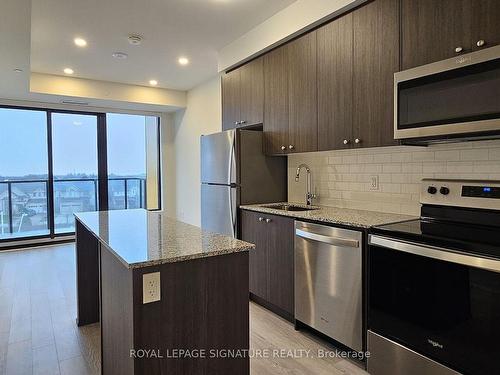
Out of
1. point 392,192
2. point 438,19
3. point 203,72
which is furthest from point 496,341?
point 203,72

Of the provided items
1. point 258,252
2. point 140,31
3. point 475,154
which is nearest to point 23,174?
point 140,31

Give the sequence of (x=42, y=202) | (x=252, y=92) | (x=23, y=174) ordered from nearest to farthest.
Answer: (x=252, y=92)
(x=23, y=174)
(x=42, y=202)

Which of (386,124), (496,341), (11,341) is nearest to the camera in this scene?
(496,341)

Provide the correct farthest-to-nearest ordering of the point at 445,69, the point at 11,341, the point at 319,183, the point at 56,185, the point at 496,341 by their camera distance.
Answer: the point at 56,185 < the point at 319,183 < the point at 11,341 < the point at 445,69 < the point at 496,341

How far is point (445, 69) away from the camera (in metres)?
1.90

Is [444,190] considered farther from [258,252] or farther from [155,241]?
[155,241]

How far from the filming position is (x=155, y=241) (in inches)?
66.7

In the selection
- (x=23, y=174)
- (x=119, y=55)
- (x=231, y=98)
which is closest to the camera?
(x=231, y=98)

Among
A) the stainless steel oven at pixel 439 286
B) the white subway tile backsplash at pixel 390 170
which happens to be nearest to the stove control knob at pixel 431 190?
the stainless steel oven at pixel 439 286

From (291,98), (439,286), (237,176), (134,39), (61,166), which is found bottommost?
(439,286)

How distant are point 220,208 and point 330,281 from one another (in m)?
1.66

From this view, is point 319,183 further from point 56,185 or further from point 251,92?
point 56,185

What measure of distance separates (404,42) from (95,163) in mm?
5795

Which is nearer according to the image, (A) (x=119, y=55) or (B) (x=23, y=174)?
(A) (x=119, y=55)
